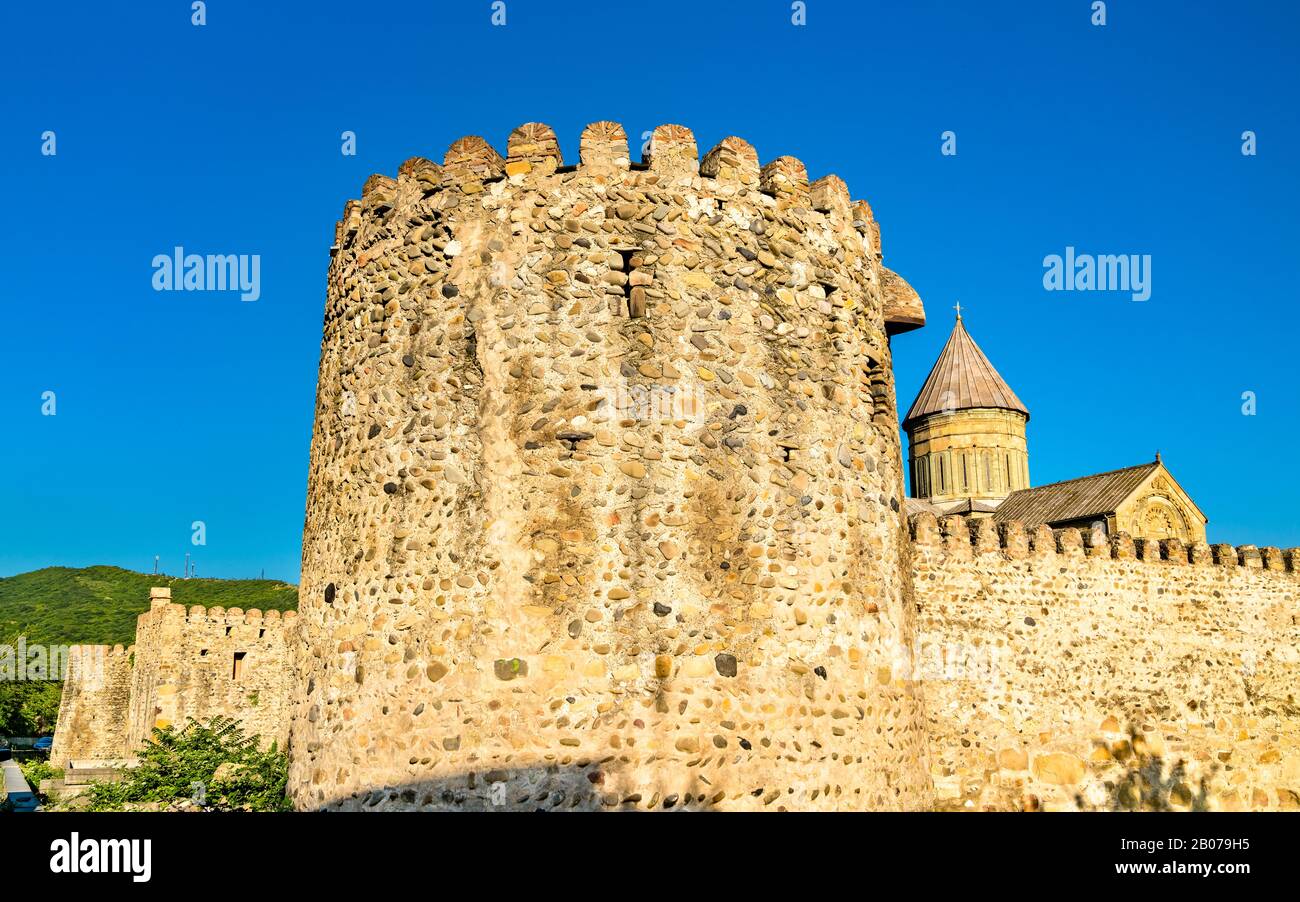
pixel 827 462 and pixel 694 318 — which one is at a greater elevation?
pixel 694 318

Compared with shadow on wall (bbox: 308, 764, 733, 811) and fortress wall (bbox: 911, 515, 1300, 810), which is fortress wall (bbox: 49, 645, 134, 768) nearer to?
fortress wall (bbox: 911, 515, 1300, 810)

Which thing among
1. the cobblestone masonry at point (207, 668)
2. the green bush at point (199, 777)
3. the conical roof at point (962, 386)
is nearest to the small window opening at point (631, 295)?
the green bush at point (199, 777)

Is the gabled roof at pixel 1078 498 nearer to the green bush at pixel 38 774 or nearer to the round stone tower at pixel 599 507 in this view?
the round stone tower at pixel 599 507

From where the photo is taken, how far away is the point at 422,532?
20.7 feet

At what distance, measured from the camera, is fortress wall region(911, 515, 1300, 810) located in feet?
42.1

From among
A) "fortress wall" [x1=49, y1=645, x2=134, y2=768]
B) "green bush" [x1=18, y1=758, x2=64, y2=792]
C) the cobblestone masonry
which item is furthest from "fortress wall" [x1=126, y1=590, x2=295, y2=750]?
"fortress wall" [x1=49, y1=645, x2=134, y2=768]

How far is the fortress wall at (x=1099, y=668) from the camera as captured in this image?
1284cm

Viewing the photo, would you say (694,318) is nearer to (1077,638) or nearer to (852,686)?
(852,686)

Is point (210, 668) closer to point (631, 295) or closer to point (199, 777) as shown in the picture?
point (199, 777)

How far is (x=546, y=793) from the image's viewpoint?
5.83 m

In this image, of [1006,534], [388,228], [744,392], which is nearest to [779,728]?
[744,392]

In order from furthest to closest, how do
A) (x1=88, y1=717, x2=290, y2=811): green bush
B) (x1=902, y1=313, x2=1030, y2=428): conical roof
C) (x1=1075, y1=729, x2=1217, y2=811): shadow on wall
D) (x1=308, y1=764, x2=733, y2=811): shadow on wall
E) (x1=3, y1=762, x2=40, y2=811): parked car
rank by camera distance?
(x1=902, y1=313, x2=1030, y2=428): conical roof < (x1=3, y1=762, x2=40, y2=811): parked car < (x1=1075, y1=729, x2=1217, y2=811): shadow on wall < (x1=88, y1=717, x2=290, y2=811): green bush < (x1=308, y1=764, x2=733, y2=811): shadow on wall

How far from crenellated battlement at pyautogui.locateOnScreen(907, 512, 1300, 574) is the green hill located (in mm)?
55821
